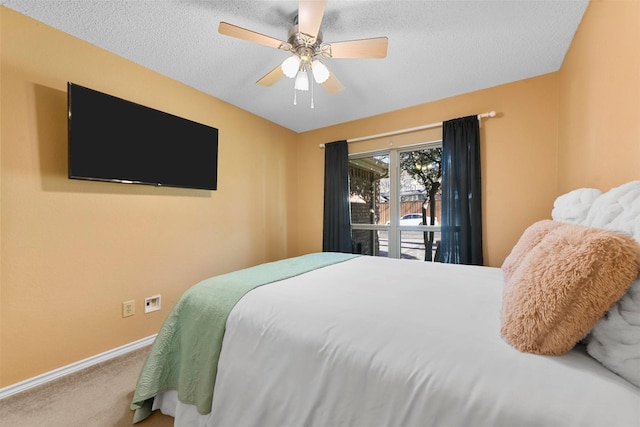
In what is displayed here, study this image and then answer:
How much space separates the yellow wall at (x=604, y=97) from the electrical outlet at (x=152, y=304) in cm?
322

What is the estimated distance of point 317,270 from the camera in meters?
1.80

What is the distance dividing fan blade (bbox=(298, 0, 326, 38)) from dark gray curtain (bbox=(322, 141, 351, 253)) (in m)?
2.00

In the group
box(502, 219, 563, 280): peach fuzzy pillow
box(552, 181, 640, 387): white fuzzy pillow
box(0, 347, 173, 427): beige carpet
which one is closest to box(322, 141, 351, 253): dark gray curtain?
box(502, 219, 563, 280): peach fuzzy pillow

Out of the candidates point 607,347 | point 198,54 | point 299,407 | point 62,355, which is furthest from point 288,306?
point 198,54

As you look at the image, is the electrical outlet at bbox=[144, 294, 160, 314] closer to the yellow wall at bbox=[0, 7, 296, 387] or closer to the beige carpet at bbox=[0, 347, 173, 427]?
the yellow wall at bbox=[0, 7, 296, 387]

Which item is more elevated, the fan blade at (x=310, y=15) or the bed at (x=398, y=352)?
the fan blade at (x=310, y=15)

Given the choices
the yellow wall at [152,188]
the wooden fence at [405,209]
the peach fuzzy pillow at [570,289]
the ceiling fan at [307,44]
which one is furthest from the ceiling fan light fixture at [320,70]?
the wooden fence at [405,209]

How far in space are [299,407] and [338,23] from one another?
85.2 inches

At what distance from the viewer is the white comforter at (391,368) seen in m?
0.61

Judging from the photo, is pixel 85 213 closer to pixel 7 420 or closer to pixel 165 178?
pixel 165 178

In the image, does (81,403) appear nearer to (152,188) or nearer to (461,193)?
(152,188)

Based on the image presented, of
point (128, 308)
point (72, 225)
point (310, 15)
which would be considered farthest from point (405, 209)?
point (72, 225)

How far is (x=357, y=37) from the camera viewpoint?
74.5 inches

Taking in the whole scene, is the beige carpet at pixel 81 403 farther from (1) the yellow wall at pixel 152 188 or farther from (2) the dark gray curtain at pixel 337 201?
(2) the dark gray curtain at pixel 337 201
